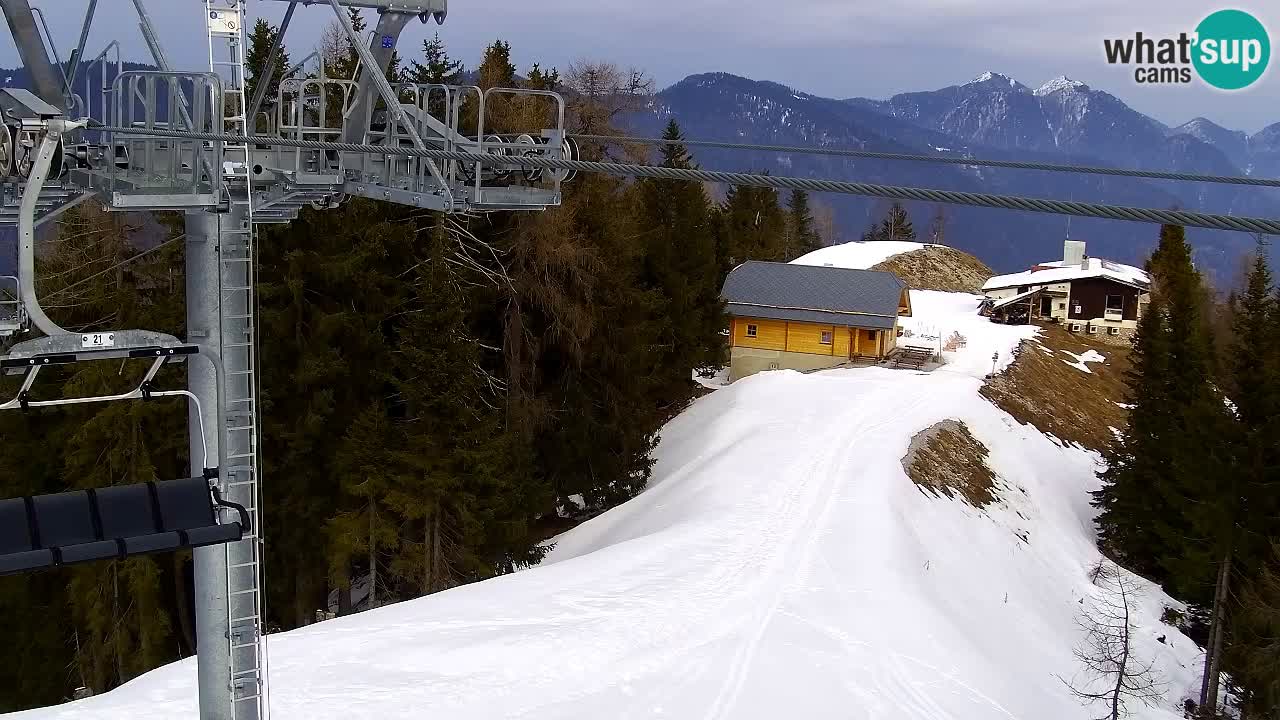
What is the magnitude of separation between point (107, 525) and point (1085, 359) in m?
60.1

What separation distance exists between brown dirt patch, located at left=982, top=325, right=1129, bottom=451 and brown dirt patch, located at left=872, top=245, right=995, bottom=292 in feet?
71.3

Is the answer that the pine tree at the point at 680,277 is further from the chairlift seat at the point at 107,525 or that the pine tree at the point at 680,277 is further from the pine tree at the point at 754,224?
the chairlift seat at the point at 107,525

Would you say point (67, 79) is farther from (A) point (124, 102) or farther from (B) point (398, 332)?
(B) point (398, 332)

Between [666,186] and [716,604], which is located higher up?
[666,186]

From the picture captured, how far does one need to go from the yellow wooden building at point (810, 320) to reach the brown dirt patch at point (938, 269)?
111 feet

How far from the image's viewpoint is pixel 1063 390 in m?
53.3

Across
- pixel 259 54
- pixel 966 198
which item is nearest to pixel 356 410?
pixel 259 54

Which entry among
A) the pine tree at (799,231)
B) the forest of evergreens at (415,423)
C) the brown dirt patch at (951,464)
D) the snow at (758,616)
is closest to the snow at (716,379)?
the snow at (758,616)

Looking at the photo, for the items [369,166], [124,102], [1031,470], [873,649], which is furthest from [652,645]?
[1031,470]

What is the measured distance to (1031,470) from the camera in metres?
41.3

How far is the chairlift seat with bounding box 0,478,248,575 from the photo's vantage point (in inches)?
305

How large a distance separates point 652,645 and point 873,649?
166 inches

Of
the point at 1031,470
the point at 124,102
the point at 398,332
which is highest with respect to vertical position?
the point at 124,102

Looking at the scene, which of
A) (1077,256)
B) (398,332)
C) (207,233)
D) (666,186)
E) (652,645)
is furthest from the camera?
(1077,256)
